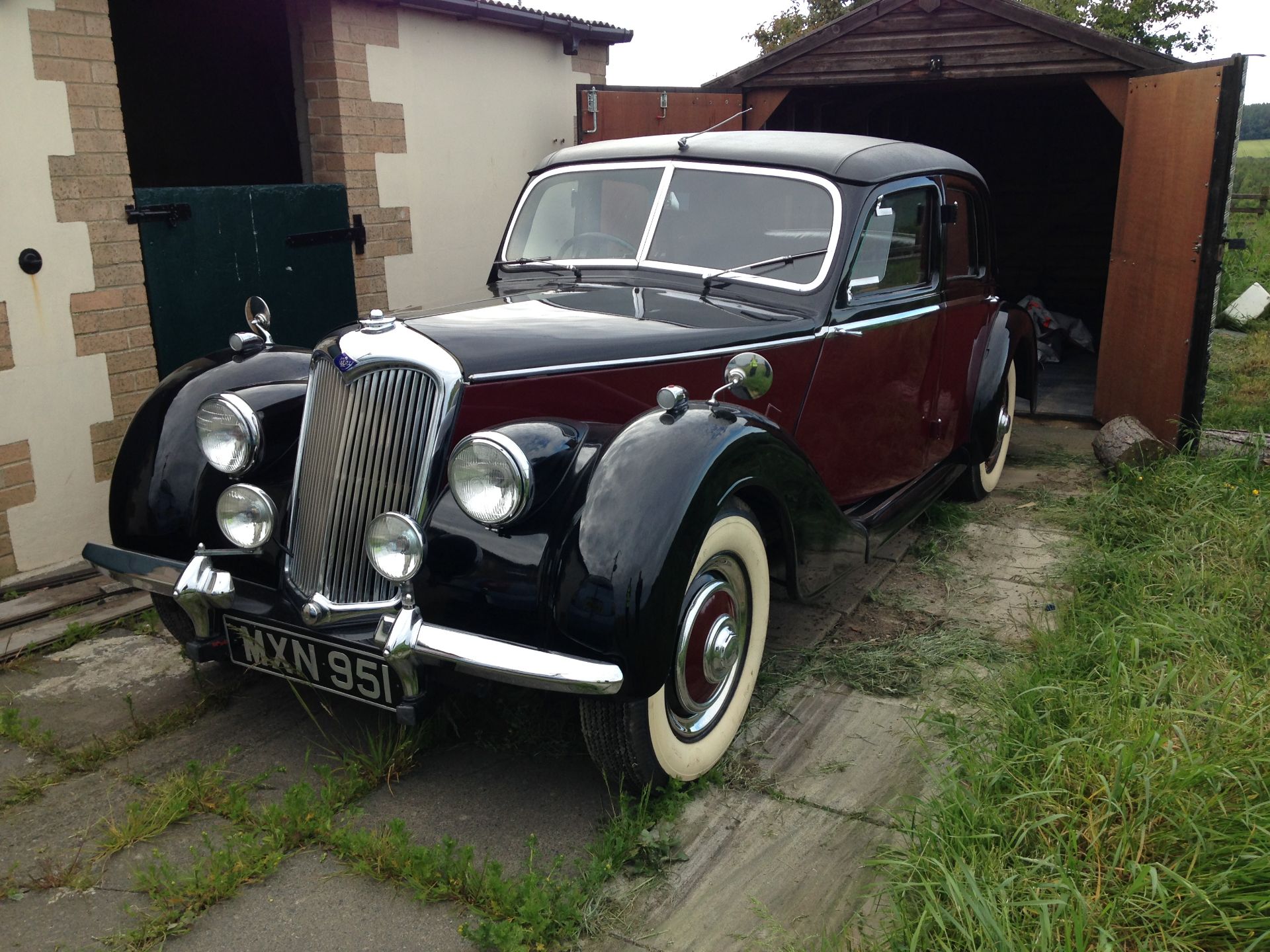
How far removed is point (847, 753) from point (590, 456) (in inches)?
46.7


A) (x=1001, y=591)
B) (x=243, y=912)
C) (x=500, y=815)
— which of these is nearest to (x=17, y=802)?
(x=243, y=912)

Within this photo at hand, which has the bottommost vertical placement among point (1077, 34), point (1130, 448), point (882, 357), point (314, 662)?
point (1130, 448)

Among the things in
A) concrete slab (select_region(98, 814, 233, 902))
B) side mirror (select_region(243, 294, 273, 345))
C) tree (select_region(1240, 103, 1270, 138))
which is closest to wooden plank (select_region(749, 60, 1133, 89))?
side mirror (select_region(243, 294, 273, 345))

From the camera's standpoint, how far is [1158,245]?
580cm

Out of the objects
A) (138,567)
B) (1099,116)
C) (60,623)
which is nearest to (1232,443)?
(138,567)

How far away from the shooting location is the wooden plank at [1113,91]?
249 inches

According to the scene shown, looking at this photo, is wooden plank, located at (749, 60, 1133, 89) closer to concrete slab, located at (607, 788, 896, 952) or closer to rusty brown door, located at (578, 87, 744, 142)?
rusty brown door, located at (578, 87, 744, 142)

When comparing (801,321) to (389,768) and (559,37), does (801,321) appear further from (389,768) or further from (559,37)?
(559,37)

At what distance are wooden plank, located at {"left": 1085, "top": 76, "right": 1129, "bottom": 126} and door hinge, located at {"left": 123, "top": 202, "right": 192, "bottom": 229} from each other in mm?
5458

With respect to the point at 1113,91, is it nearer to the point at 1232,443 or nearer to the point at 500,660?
the point at 1232,443

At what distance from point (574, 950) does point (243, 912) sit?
785 millimetres

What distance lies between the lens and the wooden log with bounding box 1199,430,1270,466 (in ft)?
16.7

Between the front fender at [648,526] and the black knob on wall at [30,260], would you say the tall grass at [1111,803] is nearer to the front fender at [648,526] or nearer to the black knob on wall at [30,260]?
the front fender at [648,526]

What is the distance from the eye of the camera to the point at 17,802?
2711 mm
